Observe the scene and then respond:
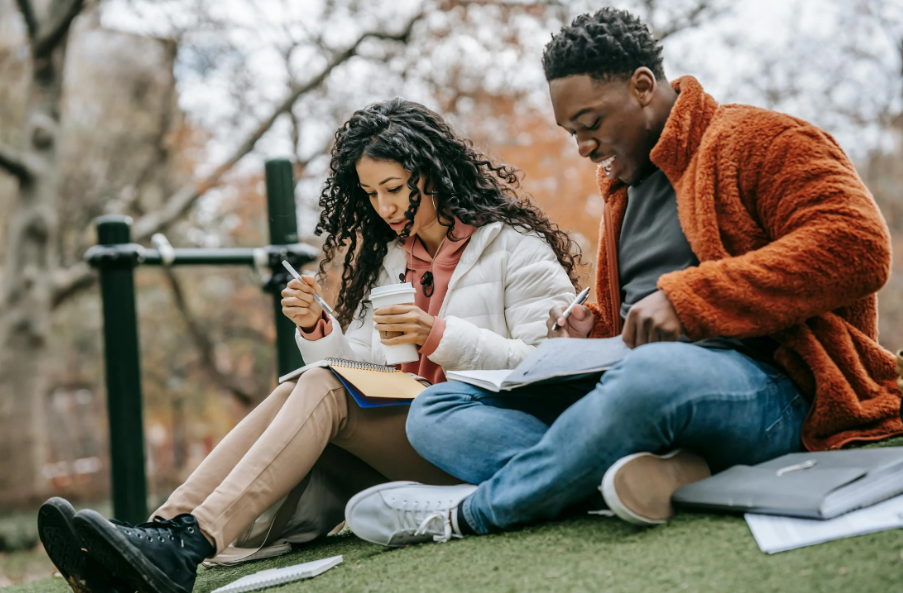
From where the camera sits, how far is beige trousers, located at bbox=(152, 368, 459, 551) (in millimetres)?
2043

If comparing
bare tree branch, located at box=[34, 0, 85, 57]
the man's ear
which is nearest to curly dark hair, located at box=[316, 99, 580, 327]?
the man's ear

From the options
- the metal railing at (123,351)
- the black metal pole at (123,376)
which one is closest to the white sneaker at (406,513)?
the metal railing at (123,351)

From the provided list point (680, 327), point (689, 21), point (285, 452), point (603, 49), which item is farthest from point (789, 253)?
point (689, 21)

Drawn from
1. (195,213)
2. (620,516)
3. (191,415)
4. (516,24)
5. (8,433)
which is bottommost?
(191,415)

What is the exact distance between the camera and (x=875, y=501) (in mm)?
1586

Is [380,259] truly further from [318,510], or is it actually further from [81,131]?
[81,131]

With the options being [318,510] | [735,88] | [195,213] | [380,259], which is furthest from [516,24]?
[318,510]

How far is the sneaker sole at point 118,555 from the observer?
179 cm

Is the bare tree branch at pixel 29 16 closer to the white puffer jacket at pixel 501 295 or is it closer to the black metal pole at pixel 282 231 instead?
the black metal pole at pixel 282 231

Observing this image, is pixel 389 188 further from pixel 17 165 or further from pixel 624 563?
pixel 17 165

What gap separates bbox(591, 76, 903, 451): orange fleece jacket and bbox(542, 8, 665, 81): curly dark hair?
0.42 feet

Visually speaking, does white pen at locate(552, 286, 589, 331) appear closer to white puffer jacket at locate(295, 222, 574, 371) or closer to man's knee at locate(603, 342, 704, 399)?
white puffer jacket at locate(295, 222, 574, 371)

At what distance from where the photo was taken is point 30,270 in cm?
850

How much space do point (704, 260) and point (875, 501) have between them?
0.59 m
